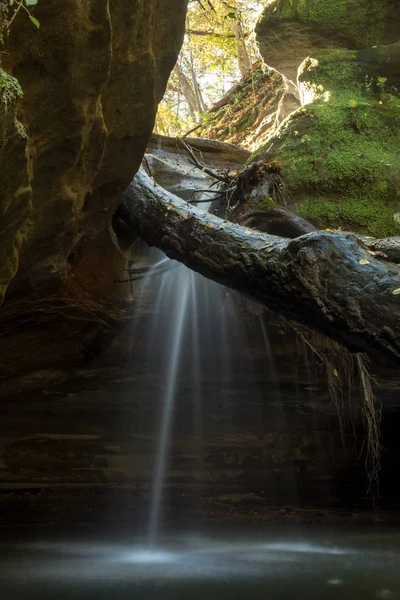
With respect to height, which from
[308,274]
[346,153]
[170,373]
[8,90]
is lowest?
[170,373]

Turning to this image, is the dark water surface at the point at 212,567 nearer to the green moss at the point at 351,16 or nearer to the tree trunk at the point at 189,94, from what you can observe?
the green moss at the point at 351,16

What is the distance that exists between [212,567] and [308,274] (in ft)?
12.2

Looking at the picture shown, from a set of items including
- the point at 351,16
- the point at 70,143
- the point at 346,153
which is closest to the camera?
the point at 70,143

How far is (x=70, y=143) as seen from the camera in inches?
116

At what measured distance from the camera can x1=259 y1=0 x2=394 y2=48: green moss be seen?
326 inches

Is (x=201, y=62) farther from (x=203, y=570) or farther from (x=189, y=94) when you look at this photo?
(x=203, y=570)

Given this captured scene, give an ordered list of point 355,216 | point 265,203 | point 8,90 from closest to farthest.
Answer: point 8,90 → point 265,203 → point 355,216

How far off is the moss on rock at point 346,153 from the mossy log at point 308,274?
2.08 m

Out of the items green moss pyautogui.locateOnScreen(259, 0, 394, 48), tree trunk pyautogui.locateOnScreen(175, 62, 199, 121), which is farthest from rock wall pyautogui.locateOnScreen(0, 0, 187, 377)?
tree trunk pyautogui.locateOnScreen(175, 62, 199, 121)

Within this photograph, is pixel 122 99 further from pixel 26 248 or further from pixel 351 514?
pixel 351 514

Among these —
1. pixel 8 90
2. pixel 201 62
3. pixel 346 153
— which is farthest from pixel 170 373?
pixel 201 62

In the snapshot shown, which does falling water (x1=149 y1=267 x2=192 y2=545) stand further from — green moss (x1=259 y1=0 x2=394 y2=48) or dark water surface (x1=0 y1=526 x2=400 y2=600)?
green moss (x1=259 y1=0 x2=394 y2=48)

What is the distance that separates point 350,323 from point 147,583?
346 centimetres

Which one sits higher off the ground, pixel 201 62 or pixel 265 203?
pixel 201 62
